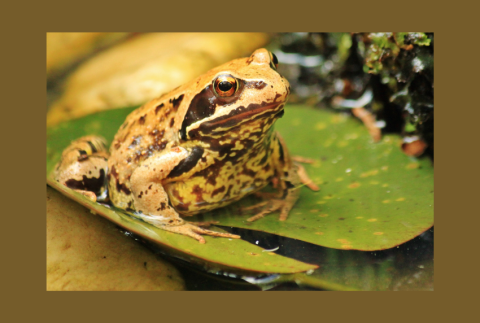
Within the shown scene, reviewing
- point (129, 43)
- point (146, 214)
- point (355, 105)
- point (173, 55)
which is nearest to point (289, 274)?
point (146, 214)

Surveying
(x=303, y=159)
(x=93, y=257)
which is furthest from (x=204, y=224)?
(x=303, y=159)

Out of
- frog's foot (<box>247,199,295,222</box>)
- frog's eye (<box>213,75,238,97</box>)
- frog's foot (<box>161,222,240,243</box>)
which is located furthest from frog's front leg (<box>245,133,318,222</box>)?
frog's eye (<box>213,75,238,97</box>)

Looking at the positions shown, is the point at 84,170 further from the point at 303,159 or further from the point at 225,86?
the point at 303,159

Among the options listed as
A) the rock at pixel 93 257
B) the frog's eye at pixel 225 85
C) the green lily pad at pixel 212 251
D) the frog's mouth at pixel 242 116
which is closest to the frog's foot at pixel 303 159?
the frog's mouth at pixel 242 116

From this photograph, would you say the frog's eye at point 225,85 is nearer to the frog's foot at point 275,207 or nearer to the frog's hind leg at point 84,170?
the frog's foot at point 275,207

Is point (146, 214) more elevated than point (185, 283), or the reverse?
point (146, 214)

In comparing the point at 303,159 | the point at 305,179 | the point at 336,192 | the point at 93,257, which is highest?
the point at 303,159

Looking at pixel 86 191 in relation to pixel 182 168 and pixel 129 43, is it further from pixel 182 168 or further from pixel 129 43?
pixel 129 43
